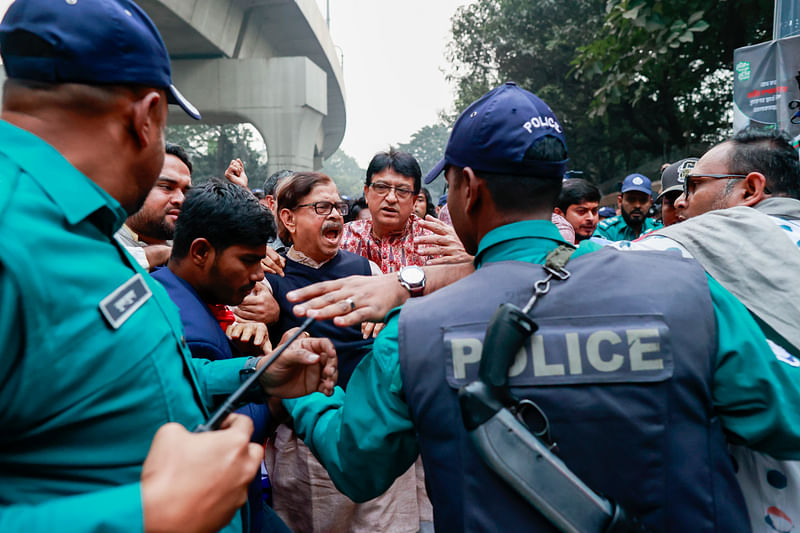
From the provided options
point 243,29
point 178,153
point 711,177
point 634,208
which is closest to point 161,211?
point 178,153

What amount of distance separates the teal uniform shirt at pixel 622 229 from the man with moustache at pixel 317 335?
13.6ft

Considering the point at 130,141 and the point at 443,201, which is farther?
the point at 443,201

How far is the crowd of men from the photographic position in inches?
36.0

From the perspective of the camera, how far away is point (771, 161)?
89.9 inches

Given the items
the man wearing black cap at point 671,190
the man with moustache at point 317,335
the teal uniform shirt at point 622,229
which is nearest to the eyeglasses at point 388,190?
the man with moustache at point 317,335

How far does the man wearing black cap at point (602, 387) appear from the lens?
1.27 metres

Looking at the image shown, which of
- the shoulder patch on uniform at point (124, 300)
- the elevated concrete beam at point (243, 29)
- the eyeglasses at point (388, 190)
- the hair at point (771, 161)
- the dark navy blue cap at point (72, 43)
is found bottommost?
the shoulder patch on uniform at point (124, 300)

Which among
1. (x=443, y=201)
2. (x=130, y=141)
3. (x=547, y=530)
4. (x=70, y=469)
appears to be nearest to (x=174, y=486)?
(x=70, y=469)

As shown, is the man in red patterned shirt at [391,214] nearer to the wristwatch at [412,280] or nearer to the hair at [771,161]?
the wristwatch at [412,280]

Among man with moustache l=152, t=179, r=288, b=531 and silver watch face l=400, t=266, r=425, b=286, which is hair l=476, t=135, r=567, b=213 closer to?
silver watch face l=400, t=266, r=425, b=286

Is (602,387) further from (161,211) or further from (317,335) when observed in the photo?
(161,211)

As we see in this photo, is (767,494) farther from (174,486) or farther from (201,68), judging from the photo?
(201,68)

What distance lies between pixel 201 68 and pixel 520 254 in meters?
16.8

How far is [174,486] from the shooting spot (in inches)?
33.9
